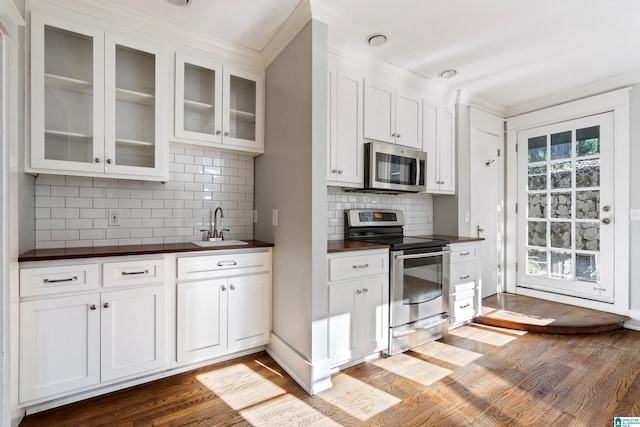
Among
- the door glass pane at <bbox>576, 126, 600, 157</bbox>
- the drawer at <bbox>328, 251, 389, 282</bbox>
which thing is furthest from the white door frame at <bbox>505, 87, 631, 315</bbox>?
the drawer at <bbox>328, 251, 389, 282</bbox>

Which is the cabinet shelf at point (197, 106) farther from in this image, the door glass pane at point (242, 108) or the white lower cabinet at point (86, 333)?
the white lower cabinet at point (86, 333)

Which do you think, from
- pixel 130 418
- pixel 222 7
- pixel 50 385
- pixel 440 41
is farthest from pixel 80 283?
pixel 440 41

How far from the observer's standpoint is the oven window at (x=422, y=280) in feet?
8.32

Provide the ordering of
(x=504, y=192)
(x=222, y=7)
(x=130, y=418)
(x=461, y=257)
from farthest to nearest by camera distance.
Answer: (x=504, y=192) < (x=461, y=257) < (x=222, y=7) < (x=130, y=418)

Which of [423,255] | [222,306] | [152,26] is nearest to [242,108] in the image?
[152,26]

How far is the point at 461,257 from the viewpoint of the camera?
3061mm

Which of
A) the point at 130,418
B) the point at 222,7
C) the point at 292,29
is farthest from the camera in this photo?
the point at 292,29

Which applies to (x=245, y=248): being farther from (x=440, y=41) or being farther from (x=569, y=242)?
(x=569, y=242)

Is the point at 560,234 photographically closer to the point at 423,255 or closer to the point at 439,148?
the point at 439,148

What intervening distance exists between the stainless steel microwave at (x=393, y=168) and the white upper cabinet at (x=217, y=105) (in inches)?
38.9

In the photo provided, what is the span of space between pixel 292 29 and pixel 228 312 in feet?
7.05

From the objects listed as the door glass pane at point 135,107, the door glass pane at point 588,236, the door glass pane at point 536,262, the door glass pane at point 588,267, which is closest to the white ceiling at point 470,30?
the door glass pane at point 135,107

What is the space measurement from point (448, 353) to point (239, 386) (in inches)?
66.8

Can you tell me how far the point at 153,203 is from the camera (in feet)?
7.85
